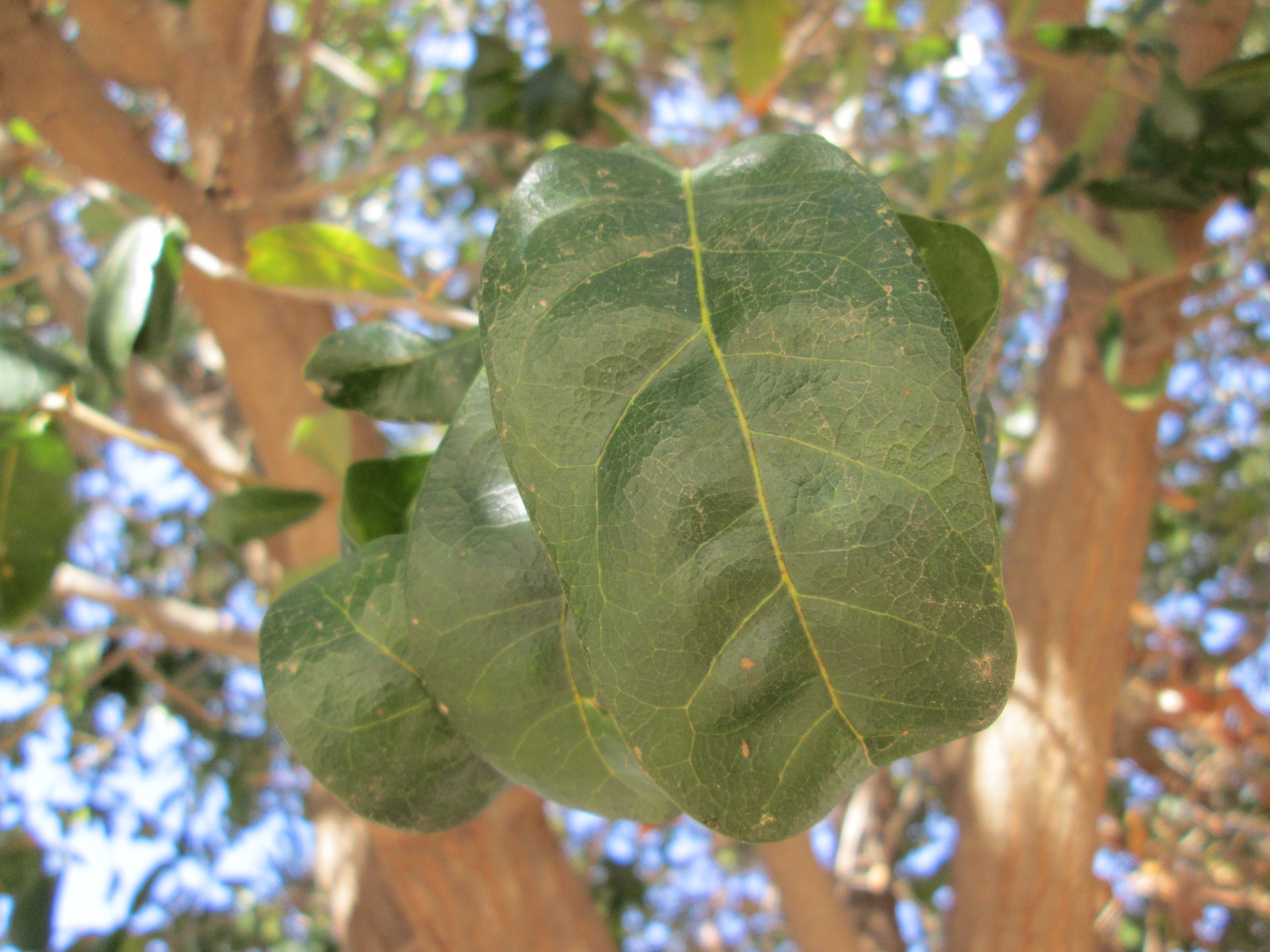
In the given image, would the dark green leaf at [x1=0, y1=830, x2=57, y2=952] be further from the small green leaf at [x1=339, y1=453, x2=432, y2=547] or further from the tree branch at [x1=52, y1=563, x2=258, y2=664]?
the small green leaf at [x1=339, y1=453, x2=432, y2=547]

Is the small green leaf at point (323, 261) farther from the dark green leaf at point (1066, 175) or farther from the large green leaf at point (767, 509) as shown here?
the dark green leaf at point (1066, 175)

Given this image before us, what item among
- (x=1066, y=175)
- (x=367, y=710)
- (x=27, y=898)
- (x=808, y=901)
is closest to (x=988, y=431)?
(x=367, y=710)

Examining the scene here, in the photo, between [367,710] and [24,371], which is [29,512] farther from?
[367,710]

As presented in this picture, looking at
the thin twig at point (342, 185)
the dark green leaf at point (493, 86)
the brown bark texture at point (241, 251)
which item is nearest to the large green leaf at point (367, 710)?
the brown bark texture at point (241, 251)

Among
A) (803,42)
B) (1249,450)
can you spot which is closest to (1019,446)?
(1249,450)

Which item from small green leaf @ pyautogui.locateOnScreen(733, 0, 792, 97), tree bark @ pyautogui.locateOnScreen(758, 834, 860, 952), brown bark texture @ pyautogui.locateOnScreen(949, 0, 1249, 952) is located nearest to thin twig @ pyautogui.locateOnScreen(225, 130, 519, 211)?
small green leaf @ pyautogui.locateOnScreen(733, 0, 792, 97)

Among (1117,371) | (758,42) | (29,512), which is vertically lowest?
(1117,371)
